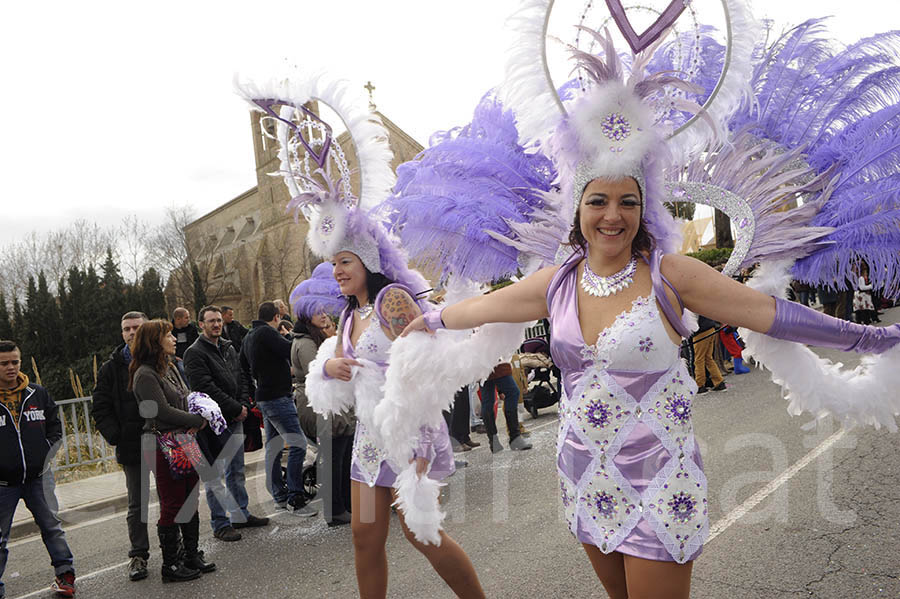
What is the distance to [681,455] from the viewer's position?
2.06m

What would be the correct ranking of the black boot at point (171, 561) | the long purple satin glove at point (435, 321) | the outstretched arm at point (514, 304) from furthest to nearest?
the black boot at point (171, 561)
the long purple satin glove at point (435, 321)
the outstretched arm at point (514, 304)

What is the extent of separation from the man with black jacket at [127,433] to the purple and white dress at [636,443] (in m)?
3.93

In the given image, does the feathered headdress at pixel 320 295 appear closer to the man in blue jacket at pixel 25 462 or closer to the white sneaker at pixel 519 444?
the man in blue jacket at pixel 25 462

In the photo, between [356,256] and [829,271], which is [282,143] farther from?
[829,271]

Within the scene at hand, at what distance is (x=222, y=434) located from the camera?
18.5ft

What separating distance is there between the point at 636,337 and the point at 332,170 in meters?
2.30

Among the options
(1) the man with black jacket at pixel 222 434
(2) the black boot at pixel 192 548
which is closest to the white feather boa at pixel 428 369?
(2) the black boot at pixel 192 548

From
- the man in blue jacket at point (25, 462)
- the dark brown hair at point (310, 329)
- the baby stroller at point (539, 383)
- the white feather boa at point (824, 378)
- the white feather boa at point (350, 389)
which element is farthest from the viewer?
the baby stroller at point (539, 383)

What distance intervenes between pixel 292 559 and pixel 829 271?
3.97 m

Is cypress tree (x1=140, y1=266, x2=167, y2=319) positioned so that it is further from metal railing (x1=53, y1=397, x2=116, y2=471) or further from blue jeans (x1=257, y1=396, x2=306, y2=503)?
blue jeans (x1=257, y1=396, x2=306, y2=503)

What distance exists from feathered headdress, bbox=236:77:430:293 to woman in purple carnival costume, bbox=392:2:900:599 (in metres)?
1.31

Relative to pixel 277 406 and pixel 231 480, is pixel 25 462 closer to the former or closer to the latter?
pixel 231 480

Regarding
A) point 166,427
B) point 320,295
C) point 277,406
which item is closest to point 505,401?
point 277,406

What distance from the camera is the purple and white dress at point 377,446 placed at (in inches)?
117
